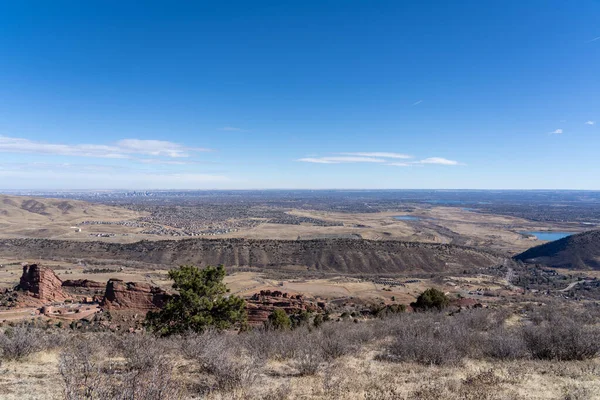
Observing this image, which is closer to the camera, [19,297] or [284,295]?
[19,297]

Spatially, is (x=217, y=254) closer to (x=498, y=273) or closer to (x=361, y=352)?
(x=498, y=273)

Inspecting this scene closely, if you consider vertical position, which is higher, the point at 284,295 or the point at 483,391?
the point at 483,391

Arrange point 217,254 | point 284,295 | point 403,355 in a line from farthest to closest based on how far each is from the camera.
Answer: point 217,254
point 284,295
point 403,355

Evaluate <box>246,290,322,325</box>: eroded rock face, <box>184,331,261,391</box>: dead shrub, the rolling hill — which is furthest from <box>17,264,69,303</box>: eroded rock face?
the rolling hill

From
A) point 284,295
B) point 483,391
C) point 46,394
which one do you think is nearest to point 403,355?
point 483,391

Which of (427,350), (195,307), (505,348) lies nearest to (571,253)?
(505,348)
